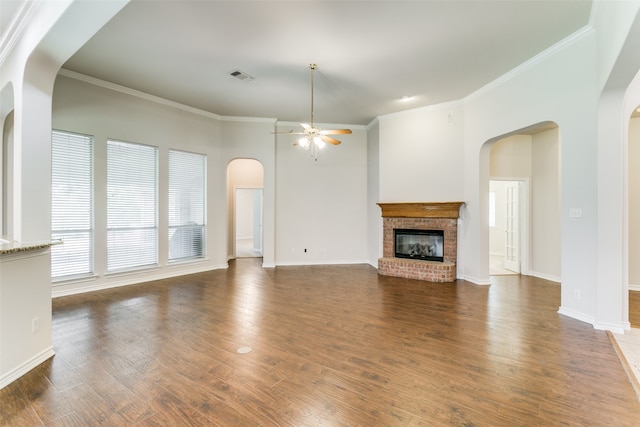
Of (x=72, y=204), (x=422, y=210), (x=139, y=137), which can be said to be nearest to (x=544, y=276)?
(x=422, y=210)

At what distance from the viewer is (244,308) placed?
4051 mm

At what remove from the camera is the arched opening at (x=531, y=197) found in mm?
A: 5703

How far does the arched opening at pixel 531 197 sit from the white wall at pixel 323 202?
119 inches

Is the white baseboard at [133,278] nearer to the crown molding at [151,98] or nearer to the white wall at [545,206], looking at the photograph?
the crown molding at [151,98]

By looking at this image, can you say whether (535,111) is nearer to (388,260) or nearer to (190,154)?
(388,260)

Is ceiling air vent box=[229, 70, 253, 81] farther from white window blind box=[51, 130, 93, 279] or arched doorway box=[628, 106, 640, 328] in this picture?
arched doorway box=[628, 106, 640, 328]

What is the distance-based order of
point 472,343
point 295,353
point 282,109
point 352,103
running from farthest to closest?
point 282,109, point 352,103, point 472,343, point 295,353

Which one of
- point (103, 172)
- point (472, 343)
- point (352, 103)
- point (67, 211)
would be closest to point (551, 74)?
point (352, 103)

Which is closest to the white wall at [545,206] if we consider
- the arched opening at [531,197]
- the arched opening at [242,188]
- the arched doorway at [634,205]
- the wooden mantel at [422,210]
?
the arched opening at [531,197]

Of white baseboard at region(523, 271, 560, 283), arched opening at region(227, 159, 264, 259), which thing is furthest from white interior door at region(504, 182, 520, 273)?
arched opening at region(227, 159, 264, 259)

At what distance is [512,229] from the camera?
659 cm

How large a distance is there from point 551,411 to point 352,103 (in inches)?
210

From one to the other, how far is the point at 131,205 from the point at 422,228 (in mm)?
5746

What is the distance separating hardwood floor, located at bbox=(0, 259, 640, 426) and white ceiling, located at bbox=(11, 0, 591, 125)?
3516 millimetres
